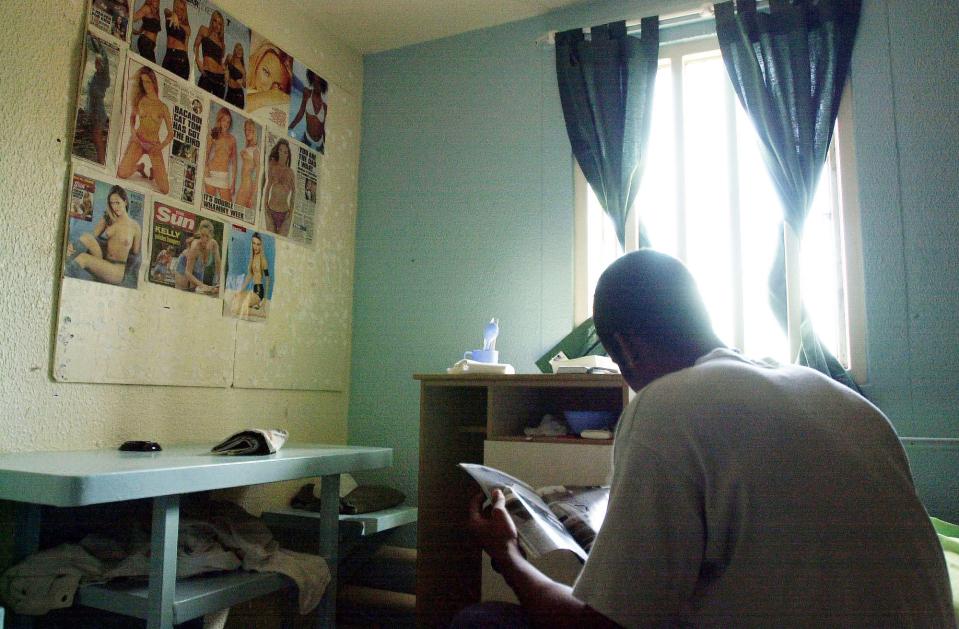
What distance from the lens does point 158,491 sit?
1.61 metres

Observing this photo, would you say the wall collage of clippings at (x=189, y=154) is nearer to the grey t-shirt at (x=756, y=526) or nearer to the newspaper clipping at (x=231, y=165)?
the newspaper clipping at (x=231, y=165)

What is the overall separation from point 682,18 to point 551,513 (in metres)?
2.39

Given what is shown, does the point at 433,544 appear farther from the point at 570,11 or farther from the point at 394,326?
the point at 570,11

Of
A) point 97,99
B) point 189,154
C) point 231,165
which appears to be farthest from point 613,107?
point 97,99

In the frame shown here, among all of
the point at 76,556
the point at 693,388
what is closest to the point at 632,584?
the point at 693,388

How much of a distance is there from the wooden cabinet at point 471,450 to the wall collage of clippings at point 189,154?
0.94 metres

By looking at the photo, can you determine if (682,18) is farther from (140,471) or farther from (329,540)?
(140,471)

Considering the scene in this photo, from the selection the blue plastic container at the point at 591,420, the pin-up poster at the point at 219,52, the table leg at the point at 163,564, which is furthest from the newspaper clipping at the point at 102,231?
the blue plastic container at the point at 591,420

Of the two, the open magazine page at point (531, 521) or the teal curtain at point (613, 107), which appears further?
the teal curtain at point (613, 107)

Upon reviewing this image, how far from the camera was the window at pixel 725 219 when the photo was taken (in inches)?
105

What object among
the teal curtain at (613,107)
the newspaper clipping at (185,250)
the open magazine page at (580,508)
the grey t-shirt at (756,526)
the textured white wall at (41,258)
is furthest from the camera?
the teal curtain at (613,107)

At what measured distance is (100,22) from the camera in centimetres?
229

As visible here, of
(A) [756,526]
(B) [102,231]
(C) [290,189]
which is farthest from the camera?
(C) [290,189]

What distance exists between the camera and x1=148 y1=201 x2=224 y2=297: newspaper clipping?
2.47m
